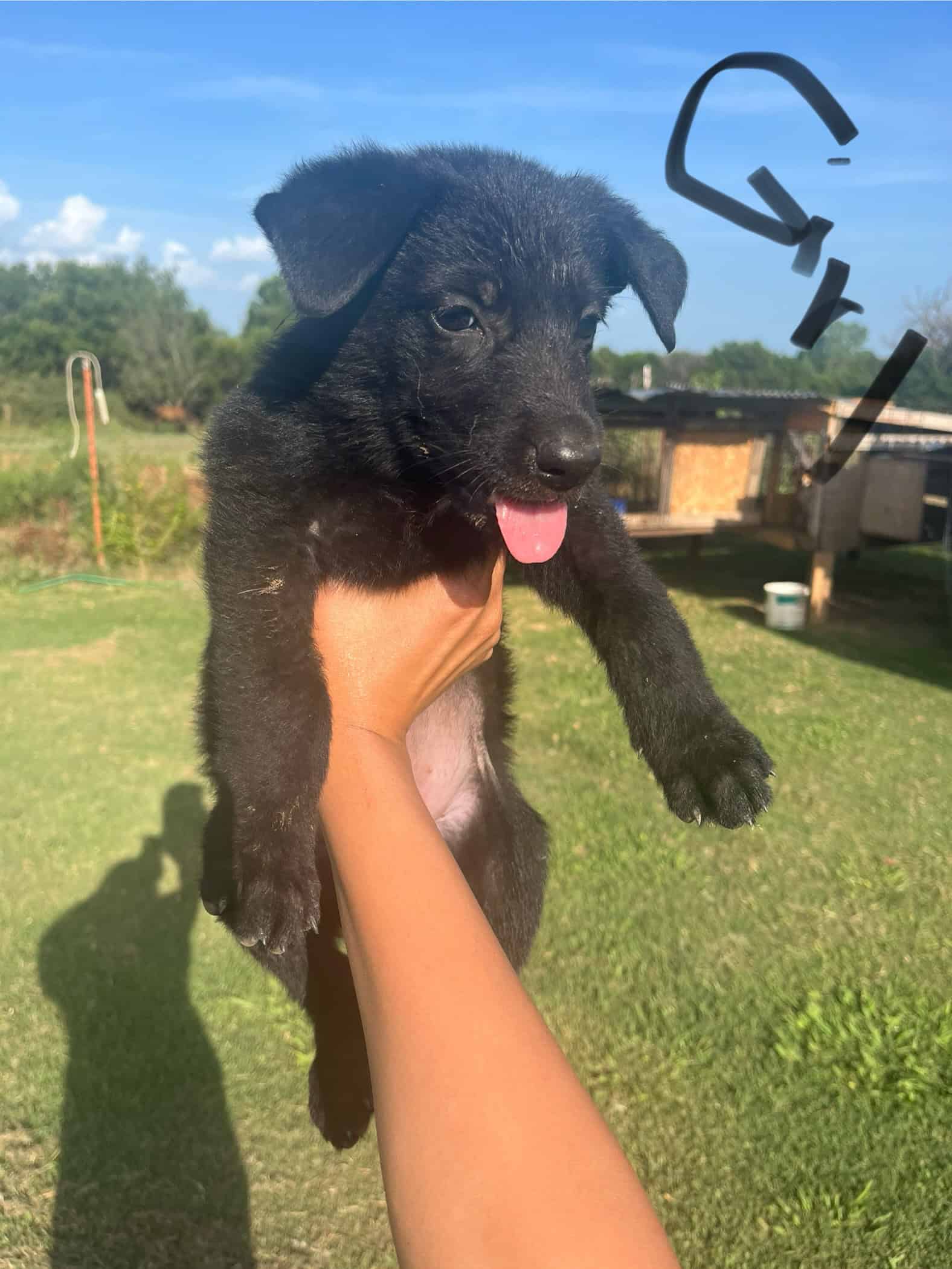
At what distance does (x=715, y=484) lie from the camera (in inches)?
340

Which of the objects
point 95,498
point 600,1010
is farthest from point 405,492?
point 95,498

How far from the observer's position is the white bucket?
7.23m

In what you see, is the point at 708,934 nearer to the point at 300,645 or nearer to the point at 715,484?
the point at 300,645

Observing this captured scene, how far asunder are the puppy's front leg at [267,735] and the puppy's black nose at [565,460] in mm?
475

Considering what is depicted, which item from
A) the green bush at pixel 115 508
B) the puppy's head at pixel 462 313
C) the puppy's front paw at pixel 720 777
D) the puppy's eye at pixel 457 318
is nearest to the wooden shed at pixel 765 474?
the green bush at pixel 115 508

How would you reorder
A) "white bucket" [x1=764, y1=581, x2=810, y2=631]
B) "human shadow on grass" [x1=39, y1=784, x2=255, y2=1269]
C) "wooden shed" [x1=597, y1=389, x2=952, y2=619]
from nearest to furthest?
"human shadow on grass" [x1=39, y1=784, x2=255, y2=1269], "white bucket" [x1=764, y1=581, x2=810, y2=631], "wooden shed" [x1=597, y1=389, x2=952, y2=619]

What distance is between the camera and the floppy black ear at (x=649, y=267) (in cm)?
189

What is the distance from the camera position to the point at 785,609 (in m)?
7.23

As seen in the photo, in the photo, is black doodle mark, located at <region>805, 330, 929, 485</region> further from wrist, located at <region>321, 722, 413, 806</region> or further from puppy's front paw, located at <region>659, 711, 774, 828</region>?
wrist, located at <region>321, 722, 413, 806</region>

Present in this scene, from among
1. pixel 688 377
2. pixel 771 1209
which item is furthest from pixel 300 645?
pixel 688 377

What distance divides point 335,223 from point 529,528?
2.00ft

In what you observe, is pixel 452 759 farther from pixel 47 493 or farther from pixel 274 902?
pixel 47 493

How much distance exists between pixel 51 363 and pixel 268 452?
16.4m

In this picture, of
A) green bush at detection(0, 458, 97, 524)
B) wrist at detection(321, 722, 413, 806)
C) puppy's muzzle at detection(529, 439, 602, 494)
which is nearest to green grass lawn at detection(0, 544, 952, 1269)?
wrist at detection(321, 722, 413, 806)
